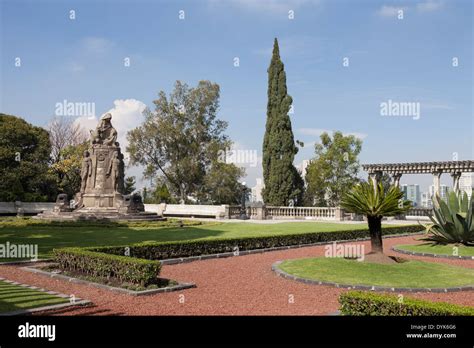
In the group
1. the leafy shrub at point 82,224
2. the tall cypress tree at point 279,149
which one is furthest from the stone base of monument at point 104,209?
the tall cypress tree at point 279,149

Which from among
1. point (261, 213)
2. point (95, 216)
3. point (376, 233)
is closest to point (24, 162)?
point (95, 216)

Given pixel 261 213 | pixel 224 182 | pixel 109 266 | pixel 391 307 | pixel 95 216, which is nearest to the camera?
pixel 391 307

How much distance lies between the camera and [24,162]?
48.8 meters

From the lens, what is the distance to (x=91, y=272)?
42.5ft

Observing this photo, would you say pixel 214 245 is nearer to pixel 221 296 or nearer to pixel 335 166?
pixel 221 296

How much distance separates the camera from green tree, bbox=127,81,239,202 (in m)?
54.9

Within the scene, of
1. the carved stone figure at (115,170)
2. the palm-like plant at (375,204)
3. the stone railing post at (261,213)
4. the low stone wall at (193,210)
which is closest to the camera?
the palm-like plant at (375,204)

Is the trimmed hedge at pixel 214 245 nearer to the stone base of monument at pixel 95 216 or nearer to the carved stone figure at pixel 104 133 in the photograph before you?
the stone base of monument at pixel 95 216

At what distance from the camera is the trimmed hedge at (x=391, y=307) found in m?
7.37

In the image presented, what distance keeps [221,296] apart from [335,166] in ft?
139

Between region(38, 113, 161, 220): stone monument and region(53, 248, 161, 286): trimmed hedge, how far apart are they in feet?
65.4

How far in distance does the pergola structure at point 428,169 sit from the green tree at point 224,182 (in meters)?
15.6
